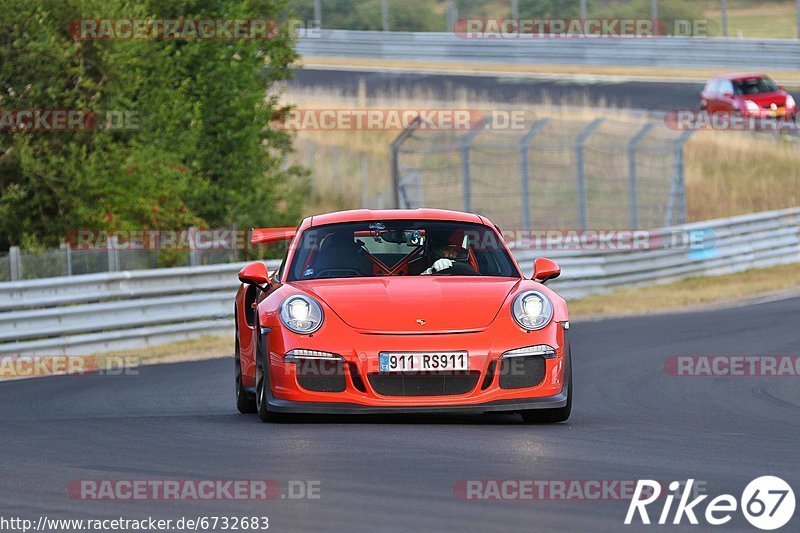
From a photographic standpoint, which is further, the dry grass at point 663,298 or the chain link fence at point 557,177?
the chain link fence at point 557,177

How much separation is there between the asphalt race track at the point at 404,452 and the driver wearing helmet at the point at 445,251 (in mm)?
908

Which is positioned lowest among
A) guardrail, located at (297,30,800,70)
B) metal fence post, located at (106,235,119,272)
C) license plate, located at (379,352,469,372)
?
metal fence post, located at (106,235,119,272)

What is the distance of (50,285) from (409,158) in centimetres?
2246

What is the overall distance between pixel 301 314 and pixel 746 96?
3092 centimetres

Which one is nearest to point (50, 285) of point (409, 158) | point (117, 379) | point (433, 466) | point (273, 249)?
point (117, 379)

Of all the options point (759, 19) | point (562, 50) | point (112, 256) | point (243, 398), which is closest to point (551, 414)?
point (243, 398)

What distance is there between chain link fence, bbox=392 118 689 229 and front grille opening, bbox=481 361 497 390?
51.9ft

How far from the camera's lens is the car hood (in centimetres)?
824

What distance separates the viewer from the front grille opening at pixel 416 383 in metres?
8.16

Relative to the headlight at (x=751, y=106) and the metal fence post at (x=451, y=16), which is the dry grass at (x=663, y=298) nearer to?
the headlight at (x=751, y=106)

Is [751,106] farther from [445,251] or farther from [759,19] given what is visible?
[445,251]
